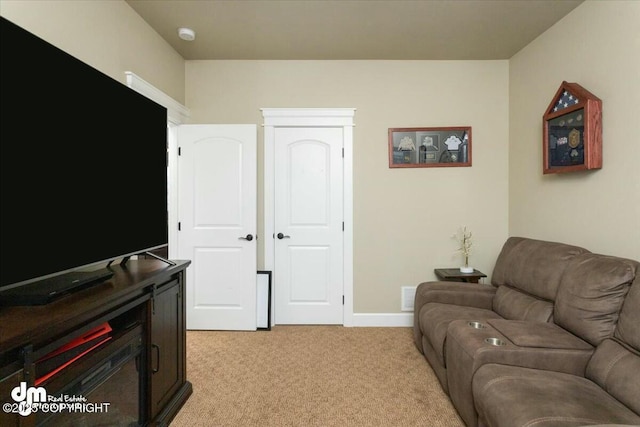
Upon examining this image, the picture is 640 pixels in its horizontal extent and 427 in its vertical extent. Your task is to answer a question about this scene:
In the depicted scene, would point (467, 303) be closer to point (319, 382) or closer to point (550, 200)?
point (550, 200)

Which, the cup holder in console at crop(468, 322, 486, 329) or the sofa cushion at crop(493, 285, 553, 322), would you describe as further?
the sofa cushion at crop(493, 285, 553, 322)

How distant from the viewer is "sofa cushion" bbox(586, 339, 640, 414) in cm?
137

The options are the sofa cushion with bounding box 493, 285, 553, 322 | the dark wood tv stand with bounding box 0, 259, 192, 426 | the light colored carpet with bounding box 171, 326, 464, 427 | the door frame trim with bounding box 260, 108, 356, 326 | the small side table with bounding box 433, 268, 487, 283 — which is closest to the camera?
the dark wood tv stand with bounding box 0, 259, 192, 426

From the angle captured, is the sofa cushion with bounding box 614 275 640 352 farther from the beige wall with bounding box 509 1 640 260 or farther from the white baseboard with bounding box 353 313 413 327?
the white baseboard with bounding box 353 313 413 327

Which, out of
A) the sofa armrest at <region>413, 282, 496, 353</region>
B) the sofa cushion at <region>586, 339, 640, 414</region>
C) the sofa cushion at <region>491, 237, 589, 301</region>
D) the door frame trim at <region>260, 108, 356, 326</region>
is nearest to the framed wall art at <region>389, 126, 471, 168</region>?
the door frame trim at <region>260, 108, 356, 326</region>

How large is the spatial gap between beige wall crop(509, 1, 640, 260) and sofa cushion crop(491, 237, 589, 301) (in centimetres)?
30

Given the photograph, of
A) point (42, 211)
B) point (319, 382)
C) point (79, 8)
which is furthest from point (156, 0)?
point (319, 382)

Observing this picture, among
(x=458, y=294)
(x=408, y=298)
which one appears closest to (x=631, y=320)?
(x=458, y=294)

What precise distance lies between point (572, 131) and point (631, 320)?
4.77ft

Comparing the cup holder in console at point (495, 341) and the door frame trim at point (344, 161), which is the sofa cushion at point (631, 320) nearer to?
the cup holder in console at point (495, 341)

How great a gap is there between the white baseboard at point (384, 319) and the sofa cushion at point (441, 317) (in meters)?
0.78

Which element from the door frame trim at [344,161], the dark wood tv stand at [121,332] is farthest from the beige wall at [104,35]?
the dark wood tv stand at [121,332]

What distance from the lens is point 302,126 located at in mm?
3467

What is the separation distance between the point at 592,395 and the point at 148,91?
132 inches
